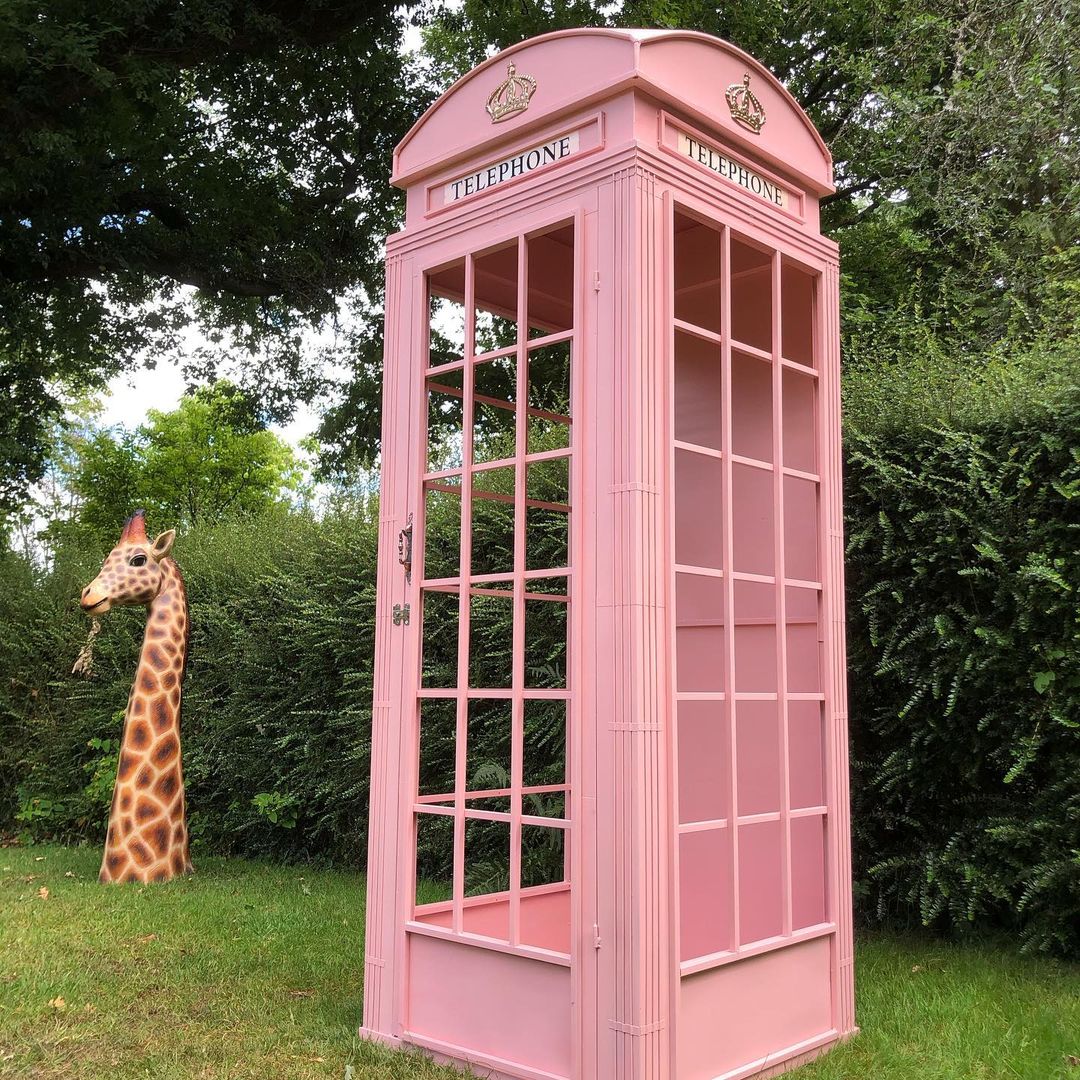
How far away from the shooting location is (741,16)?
1243cm

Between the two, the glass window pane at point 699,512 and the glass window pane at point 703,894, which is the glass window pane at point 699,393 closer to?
the glass window pane at point 699,512

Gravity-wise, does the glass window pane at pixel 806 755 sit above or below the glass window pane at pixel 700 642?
below

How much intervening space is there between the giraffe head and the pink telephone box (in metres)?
3.63

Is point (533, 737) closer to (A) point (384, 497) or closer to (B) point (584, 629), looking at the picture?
(A) point (384, 497)

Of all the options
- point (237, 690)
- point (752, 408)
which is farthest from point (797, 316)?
point (237, 690)

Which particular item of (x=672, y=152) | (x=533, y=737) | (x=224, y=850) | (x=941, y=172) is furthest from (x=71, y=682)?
(x=941, y=172)

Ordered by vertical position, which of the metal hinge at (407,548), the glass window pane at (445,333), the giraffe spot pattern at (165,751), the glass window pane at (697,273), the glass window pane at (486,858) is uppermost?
the glass window pane at (445,333)

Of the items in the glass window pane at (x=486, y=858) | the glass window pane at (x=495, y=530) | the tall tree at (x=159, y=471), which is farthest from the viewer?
the tall tree at (x=159, y=471)

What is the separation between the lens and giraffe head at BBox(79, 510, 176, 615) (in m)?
6.92

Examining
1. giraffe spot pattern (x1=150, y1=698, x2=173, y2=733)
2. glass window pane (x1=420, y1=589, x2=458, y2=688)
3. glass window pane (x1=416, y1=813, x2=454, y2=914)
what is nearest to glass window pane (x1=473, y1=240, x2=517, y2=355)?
glass window pane (x1=420, y1=589, x2=458, y2=688)

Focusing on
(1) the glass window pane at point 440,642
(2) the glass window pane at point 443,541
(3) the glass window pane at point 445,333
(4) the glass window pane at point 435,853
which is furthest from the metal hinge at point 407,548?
(3) the glass window pane at point 445,333

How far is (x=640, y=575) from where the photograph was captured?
309cm

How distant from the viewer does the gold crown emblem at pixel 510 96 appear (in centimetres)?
355

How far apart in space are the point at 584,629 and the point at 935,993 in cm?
222
